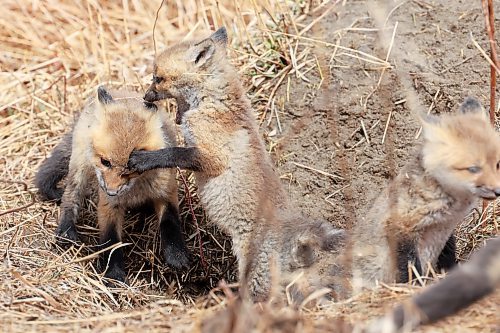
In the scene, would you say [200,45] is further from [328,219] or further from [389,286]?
[389,286]

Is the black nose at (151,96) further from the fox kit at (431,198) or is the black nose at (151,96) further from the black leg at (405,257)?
the black leg at (405,257)

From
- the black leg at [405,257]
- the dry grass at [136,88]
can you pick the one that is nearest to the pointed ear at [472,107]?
the black leg at [405,257]

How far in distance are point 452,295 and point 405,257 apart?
1.34 metres

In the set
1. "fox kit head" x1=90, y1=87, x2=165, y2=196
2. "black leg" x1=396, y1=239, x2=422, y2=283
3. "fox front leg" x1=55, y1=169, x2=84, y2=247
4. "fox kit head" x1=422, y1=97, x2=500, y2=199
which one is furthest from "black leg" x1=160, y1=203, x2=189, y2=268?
"fox kit head" x1=422, y1=97, x2=500, y2=199

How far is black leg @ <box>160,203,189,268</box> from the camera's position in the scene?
562 cm

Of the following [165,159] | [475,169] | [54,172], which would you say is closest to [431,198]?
[475,169]

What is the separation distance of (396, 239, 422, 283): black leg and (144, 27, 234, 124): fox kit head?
6.01 feet

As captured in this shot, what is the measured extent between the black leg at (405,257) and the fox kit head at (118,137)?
189 cm

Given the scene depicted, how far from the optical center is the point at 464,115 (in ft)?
14.6

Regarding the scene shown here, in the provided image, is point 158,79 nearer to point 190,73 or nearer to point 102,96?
point 190,73

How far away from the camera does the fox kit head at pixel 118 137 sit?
16.6ft

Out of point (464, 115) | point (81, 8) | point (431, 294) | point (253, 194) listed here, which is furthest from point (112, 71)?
point (431, 294)

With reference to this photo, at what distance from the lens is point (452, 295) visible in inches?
118

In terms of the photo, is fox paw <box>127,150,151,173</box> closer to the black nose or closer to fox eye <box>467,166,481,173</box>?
the black nose
